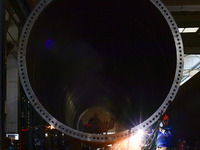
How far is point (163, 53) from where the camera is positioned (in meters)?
3.09

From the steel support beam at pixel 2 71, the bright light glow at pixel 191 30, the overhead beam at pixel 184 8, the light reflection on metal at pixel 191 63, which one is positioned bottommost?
the steel support beam at pixel 2 71

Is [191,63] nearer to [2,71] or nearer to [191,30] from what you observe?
[191,30]

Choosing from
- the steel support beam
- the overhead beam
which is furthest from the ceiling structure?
the steel support beam

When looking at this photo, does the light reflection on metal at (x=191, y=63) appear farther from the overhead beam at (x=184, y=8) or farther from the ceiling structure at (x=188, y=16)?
the overhead beam at (x=184, y=8)

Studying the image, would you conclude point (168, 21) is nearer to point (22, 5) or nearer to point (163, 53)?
point (163, 53)

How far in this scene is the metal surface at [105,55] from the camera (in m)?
2.55

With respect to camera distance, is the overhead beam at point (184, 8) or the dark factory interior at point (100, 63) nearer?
A: the dark factory interior at point (100, 63)

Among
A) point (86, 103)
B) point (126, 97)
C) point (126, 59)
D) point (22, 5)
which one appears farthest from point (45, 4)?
Result: point (86, 103)

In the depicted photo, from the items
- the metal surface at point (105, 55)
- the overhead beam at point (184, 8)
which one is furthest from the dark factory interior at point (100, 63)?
the overhead beam at point (184, 8)

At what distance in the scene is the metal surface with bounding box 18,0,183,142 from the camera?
8.38 feet

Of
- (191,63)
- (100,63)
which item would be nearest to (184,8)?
(100,63)

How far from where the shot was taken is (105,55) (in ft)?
13.6

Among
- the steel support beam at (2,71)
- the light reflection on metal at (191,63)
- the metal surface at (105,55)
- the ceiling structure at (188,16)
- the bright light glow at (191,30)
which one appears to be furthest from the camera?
the light reflection on metal at (191,63)

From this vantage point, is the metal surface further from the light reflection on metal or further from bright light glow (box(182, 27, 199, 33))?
the light reflection on metal
